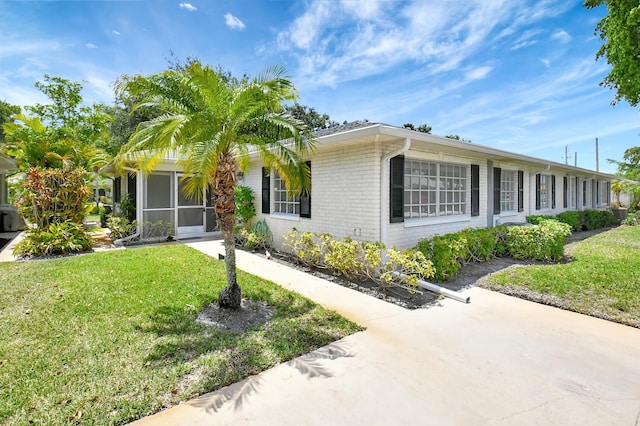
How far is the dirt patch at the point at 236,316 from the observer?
4.29 m

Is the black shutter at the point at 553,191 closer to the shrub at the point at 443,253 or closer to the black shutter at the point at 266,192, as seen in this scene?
the shrub at the point at 443,253

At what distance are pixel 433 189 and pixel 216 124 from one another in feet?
19.2

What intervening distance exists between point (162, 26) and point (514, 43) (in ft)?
34.9

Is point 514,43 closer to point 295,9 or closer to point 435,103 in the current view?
point 435,103

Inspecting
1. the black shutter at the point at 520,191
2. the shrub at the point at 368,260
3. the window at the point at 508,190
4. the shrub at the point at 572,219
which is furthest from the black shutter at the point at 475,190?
the shrub at the point at 572,219

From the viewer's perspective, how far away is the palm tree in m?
4.16

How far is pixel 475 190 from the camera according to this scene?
9227 millimetres

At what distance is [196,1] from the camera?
25.7ft

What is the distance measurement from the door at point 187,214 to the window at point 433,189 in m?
7.81

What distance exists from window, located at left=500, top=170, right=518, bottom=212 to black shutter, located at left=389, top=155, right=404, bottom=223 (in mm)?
5879

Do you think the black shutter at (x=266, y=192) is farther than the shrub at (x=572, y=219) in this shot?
No

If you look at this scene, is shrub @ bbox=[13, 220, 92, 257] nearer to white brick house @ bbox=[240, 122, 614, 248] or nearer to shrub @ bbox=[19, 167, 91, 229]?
shrub @ bbox=[19, 167, 91, 229]

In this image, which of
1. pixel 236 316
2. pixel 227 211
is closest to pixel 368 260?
pixel 236 316

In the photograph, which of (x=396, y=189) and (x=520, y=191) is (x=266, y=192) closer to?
(x=396, y=189)
